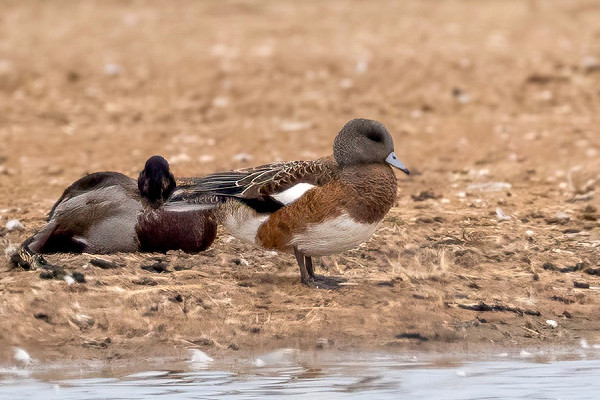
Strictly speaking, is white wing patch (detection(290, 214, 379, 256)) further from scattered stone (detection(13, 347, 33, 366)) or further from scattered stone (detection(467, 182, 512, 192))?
scattered stone (detection(467, 182, 512, 192))

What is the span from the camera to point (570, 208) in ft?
31.1

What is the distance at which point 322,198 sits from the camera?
22.9 feet

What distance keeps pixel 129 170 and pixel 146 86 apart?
11.2ft

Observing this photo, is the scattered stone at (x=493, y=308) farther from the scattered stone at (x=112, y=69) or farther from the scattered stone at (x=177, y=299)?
the scattered stone at (x=112, y=69)

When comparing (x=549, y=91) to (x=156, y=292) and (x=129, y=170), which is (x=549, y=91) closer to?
(x=129, y=170)

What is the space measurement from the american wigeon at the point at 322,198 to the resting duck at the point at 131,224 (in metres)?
0.59

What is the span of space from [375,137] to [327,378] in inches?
57.6

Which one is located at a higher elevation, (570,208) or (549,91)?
(549,91)

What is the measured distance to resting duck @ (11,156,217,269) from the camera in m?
7.86

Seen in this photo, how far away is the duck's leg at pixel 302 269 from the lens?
285 inches

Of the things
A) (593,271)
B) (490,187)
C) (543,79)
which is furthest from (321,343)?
(543,79)

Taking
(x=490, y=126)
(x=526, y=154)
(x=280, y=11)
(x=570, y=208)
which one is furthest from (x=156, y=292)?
(x=280, y=11)

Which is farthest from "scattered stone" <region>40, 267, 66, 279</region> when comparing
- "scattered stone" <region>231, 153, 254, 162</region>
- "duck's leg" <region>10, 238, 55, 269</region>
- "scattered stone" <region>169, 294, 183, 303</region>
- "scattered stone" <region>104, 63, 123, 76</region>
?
"scattered stone" <region>104, 63, 123, 76</region>

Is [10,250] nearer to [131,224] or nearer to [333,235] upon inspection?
[131,224]
